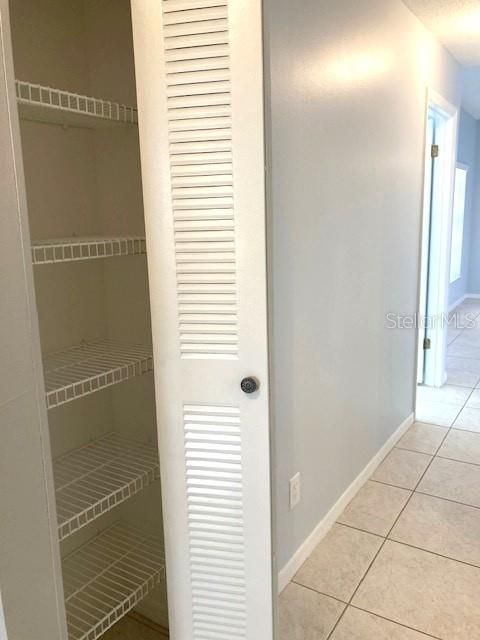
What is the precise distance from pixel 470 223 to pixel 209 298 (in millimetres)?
6981

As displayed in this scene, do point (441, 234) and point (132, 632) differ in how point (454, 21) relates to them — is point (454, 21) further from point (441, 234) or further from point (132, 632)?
point (132, 632)

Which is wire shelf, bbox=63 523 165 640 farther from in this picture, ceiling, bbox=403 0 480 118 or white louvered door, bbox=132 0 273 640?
ceiling, bbox=403 0 480 118

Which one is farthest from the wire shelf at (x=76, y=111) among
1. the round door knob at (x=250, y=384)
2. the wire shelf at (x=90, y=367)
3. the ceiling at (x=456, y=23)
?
the ceiling at (x=456, y=23)

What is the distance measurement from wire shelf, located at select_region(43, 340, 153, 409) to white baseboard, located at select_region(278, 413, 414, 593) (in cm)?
106

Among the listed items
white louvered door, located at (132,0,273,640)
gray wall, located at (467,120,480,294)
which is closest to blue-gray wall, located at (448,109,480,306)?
gray wall, located at (467,120,480,294)

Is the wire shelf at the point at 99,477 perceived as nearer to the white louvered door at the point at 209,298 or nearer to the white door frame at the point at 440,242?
the white louvered door at the point at 209,298

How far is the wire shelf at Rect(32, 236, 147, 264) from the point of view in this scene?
1.31 meters

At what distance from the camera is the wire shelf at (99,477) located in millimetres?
1426

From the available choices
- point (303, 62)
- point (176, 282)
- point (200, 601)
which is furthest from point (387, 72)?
point (200, 601)

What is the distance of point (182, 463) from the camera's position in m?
1.43

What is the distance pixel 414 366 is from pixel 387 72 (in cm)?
182

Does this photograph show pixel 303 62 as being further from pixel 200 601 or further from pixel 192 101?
pixel 200 601

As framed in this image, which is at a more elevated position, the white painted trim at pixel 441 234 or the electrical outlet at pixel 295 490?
the white painted trim at pixel 441 234

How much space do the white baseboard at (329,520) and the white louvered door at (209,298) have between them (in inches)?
24.8
